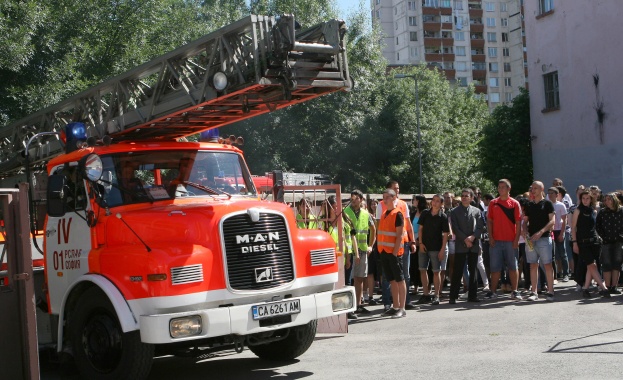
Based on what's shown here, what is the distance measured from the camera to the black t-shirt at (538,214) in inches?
581

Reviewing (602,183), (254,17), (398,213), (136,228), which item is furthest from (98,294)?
(602,183)

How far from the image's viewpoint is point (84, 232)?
29.2 ft

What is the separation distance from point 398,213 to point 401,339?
99.3 inches

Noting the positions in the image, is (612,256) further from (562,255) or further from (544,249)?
(562,255)

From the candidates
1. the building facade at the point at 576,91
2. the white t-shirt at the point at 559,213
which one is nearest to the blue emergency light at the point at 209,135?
the white t-shirt at the point at 559,213

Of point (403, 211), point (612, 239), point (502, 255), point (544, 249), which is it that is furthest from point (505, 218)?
point (403, 211)

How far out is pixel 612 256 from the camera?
14891mm

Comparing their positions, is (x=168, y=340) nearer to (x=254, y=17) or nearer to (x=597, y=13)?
(x=254, y=17)

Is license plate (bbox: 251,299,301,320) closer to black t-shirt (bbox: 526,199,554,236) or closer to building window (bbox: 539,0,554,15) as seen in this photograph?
black t-shirt (bbox: 526,199,554,236)

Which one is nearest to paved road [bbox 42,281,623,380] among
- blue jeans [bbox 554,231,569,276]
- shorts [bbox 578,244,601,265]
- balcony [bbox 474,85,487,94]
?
shorts [bbox 578,244,601,265]

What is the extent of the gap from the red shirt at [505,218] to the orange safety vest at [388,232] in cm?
262

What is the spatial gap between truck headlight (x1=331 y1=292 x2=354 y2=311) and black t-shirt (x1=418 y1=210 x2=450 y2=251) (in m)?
6.12

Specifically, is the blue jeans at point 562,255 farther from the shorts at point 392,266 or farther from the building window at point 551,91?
the building window at point 551,91

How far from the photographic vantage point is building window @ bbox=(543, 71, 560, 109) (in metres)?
33.4
